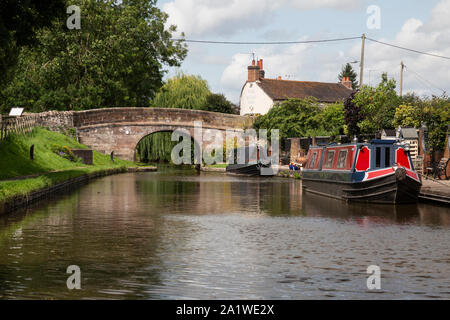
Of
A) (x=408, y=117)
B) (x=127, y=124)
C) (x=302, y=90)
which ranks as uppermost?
(x=302, y=90)

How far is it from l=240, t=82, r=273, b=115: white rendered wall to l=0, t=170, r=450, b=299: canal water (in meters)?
36.8

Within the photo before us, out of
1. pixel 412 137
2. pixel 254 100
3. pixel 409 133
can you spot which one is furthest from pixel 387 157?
pixel 254 100

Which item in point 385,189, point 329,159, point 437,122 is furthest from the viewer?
point 437,122

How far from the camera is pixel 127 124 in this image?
44.3 meters

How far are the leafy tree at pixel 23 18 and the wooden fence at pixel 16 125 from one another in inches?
374

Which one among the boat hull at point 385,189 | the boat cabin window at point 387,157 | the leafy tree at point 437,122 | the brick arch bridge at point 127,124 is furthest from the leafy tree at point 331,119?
the boat hull at point 385,189

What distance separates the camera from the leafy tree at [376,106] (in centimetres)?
3550

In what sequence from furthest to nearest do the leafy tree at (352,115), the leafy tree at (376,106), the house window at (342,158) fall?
the leafy tree at (376,106) < the leafy tree at (352,115) < the house window at (342,158)

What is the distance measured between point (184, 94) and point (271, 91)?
7.47 metres

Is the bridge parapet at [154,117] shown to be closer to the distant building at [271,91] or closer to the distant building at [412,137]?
the distant building at [271,91]

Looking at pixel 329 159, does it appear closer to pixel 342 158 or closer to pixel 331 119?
pixel 342 158

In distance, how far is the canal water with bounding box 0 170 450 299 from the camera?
710 centimetres

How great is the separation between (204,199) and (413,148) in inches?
468

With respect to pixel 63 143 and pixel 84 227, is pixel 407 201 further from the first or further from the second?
pixel 63 143
